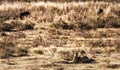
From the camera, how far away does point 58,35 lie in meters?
19.1

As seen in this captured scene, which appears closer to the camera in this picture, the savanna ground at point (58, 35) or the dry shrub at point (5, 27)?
the savanna ground at point (58, 35)

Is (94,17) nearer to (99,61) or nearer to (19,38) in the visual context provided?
(19,38)

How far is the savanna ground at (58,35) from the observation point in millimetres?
13141

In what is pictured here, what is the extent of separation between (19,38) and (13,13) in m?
7.26

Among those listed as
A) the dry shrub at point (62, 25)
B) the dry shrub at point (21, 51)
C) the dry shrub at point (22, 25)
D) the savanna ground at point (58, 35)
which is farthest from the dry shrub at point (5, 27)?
the dry shrub at point (21, 51)

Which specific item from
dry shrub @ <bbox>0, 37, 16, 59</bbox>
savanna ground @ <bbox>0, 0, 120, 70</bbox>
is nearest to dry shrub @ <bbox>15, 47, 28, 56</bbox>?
savanna ground @ <bbox>0, 0, 120, 70</bbox>

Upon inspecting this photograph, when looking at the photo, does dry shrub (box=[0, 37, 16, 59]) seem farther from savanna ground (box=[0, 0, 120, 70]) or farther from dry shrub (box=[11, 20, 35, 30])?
dry shrub (box=[11, 20, 35, 30])

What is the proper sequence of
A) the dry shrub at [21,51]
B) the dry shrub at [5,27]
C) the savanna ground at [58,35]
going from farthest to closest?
the dry shrub at [5,27] < the dry shrub at [21,51] < the savanna ground at [58,35]

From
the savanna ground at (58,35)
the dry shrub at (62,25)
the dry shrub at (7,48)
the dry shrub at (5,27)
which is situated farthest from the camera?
the dry shrub at (62,25)

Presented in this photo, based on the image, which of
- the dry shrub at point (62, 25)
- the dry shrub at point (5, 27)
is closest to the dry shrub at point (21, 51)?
the dry shrub at point (5, 27)

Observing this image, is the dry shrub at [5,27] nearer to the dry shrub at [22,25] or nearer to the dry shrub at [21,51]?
the dry shrub at [22,25]

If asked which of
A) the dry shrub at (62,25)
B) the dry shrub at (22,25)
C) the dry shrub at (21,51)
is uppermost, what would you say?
the dry shrub at (21,51)

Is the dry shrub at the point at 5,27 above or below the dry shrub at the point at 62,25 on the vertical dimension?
above

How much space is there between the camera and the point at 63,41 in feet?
56.1
